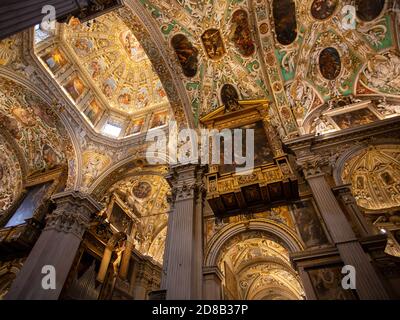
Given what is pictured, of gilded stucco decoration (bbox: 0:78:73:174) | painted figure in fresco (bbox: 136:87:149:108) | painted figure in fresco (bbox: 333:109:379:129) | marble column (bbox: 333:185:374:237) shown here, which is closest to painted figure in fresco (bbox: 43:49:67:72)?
gilded stucco decoration (bbox: 0:78:73:174)

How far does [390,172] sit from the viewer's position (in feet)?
30.8

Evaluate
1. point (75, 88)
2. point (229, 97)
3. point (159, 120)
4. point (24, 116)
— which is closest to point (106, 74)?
point (75, 88)

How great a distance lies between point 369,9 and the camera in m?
8.47

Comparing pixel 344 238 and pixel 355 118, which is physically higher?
pixel 355 118

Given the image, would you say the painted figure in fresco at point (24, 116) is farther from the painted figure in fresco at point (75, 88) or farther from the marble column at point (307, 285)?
the marble column at point (307, 285)

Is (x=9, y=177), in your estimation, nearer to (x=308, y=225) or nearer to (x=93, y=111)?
(x=93, y=111)

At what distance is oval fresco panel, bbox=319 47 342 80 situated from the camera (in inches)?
373

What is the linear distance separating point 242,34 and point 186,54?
2469 mm

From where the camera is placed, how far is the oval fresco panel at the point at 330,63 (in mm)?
9469

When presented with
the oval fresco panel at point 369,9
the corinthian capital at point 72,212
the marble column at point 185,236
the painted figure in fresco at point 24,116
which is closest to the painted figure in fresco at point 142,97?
the painted figure in fresco at point 24,116

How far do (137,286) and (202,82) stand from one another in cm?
1172

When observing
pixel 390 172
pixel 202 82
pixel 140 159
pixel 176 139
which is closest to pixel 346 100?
pixel 390 172

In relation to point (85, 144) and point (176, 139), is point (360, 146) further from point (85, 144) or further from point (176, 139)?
point (85, 144)
